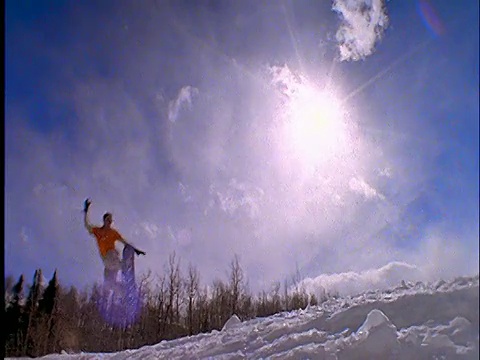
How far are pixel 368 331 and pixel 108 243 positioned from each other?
1669 mm

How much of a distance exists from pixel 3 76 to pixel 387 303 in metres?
2.20

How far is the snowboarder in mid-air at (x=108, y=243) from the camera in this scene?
2943mm

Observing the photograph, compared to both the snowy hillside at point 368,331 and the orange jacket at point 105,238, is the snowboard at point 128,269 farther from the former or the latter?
the snowy hillside at point 368,331

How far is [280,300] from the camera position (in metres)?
2.66

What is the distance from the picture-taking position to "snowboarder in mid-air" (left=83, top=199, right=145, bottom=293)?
9.66 feet

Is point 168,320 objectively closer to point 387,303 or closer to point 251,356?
point 251,356

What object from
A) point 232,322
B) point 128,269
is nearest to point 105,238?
point 128,269

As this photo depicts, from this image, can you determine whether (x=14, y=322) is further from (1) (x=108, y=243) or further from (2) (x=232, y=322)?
(2) (x=232, y=322)

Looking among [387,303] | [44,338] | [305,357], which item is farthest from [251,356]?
[44,338]

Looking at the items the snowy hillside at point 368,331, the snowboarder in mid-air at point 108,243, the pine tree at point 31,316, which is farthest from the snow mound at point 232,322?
the pine tree at point 31,316

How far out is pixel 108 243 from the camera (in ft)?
9.71

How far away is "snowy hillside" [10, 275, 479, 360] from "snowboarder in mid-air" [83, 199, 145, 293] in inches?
22.4

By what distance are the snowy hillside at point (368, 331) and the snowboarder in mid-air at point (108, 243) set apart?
568 mm

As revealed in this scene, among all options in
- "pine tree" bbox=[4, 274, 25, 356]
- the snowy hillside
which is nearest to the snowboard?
the snowy hillside
